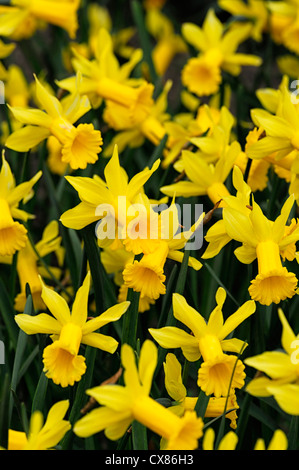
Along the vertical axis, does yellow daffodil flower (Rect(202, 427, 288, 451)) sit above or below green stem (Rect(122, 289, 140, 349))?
above

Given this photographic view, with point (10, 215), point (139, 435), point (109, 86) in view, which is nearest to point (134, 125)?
point (109, 86)

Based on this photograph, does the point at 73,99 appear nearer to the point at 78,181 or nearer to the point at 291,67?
the point at 78,181

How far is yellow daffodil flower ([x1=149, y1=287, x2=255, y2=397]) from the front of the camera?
149 cm

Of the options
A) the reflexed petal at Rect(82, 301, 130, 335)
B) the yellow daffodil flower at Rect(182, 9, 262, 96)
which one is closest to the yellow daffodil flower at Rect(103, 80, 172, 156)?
the yellow daffodil flower at Rect(182, 9, 262, 96)

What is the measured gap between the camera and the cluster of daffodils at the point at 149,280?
4.42 feet

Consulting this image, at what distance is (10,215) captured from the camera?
1813mm

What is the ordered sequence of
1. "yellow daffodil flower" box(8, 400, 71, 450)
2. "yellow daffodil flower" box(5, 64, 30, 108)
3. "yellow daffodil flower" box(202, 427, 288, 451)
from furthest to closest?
1. "yellow daffodil flower" box(5, 64, 30, 108)
2. "yellow daffodil flower" box(8, 400, 71, 450)
3. "yellow daffodil flower" box(202, 427, 288, 451)

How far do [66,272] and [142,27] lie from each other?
1.23 meters

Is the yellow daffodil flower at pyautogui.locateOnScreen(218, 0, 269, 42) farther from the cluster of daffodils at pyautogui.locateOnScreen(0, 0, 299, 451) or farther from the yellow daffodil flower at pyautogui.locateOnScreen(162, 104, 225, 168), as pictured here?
the yellow daffodil flower at pyautogui.locateOnScreen(162, 104, 225, 168)

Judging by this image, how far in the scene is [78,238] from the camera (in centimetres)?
218

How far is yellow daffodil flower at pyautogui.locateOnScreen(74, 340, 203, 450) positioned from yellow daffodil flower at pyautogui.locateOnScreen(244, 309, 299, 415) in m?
0.14

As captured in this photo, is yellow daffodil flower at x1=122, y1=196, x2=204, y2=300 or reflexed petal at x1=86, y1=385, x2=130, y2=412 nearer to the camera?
reflexed petal at x1=86, y1=385, x2=130, y2=412

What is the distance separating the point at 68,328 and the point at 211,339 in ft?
1.00

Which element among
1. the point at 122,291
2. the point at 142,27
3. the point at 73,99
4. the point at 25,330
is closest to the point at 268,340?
the point at 122,291
